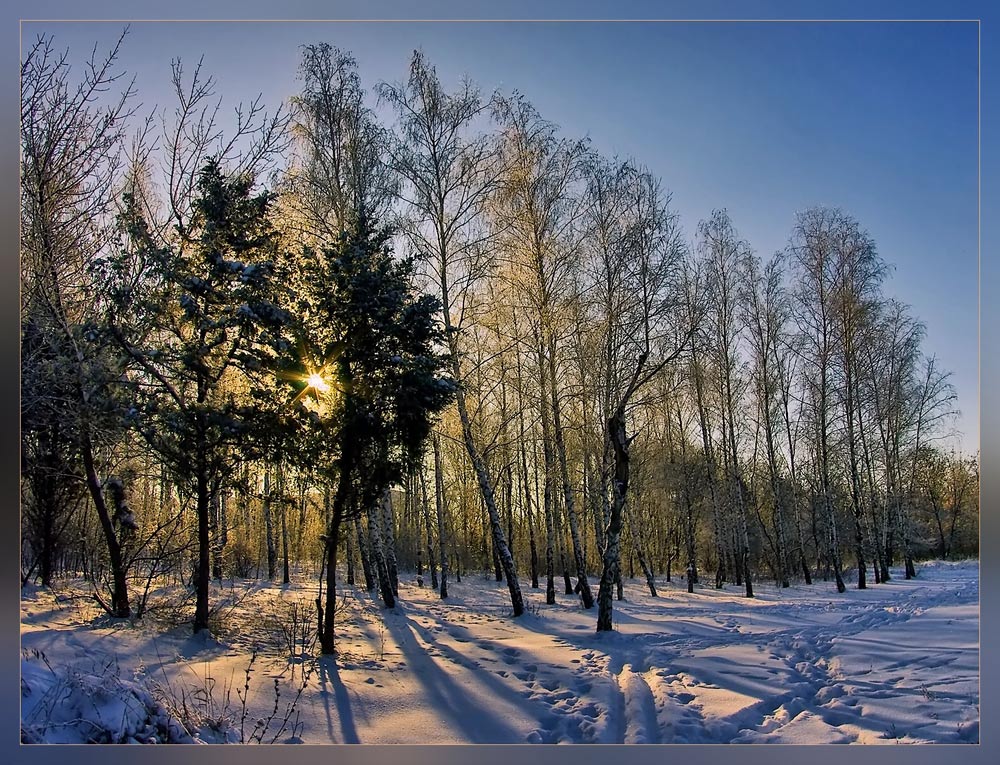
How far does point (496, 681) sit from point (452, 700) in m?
0.55

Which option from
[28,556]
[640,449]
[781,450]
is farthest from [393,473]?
[781,450]

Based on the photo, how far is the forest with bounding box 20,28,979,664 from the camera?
18.1 ft


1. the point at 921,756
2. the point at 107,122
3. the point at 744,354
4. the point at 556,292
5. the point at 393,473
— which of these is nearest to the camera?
the point at 921,756

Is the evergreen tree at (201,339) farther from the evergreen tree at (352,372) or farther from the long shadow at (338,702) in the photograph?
the long shadow at (338,702)

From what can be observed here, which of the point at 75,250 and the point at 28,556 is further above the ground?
the point at 75,250

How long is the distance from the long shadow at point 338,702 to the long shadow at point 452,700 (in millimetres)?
588

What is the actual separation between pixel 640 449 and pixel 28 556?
37.3ft

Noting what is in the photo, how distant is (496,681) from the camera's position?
488cm

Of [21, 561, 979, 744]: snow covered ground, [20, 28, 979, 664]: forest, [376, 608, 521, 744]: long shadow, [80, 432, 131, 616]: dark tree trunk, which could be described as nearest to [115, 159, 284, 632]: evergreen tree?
[20, 28, 979, 664]: forest

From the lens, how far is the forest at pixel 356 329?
5.50 m

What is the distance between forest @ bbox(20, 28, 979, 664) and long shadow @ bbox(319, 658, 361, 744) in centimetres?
41

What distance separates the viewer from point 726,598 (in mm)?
11227

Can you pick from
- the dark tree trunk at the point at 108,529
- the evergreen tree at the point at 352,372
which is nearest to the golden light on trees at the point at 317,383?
the evergreen tree at the point at 352,372

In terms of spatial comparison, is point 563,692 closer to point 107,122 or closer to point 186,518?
point 186,518
